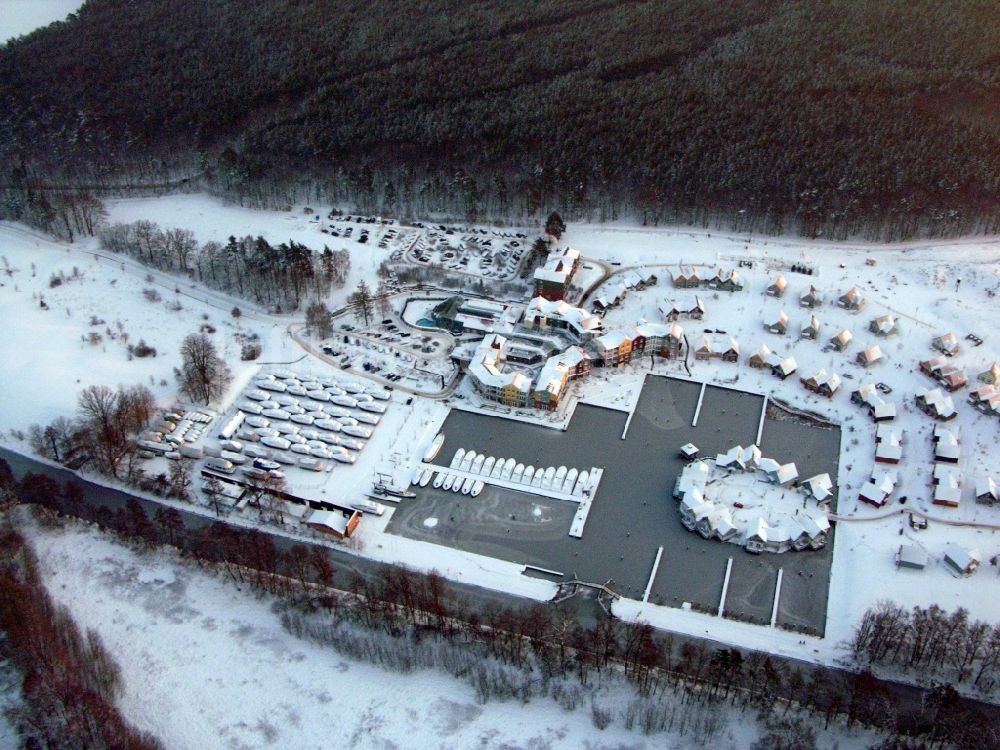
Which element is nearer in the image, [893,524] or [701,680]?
[701,680]

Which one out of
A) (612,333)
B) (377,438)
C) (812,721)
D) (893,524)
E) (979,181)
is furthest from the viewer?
(979,181)

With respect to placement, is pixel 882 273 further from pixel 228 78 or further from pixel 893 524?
pixel 228 78

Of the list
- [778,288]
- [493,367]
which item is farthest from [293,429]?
[778,288]

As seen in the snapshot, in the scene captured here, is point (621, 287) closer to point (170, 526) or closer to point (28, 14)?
point (170, 526)

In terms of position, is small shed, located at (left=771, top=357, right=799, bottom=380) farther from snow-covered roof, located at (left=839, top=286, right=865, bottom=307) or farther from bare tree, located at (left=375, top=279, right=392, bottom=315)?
bare tree, located at (left=375, top=279, right=392, bottom=315)

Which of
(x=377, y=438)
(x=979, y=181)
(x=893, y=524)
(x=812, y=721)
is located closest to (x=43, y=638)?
(x=377, y=438)

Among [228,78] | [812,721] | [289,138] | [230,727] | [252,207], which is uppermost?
[228,78]
